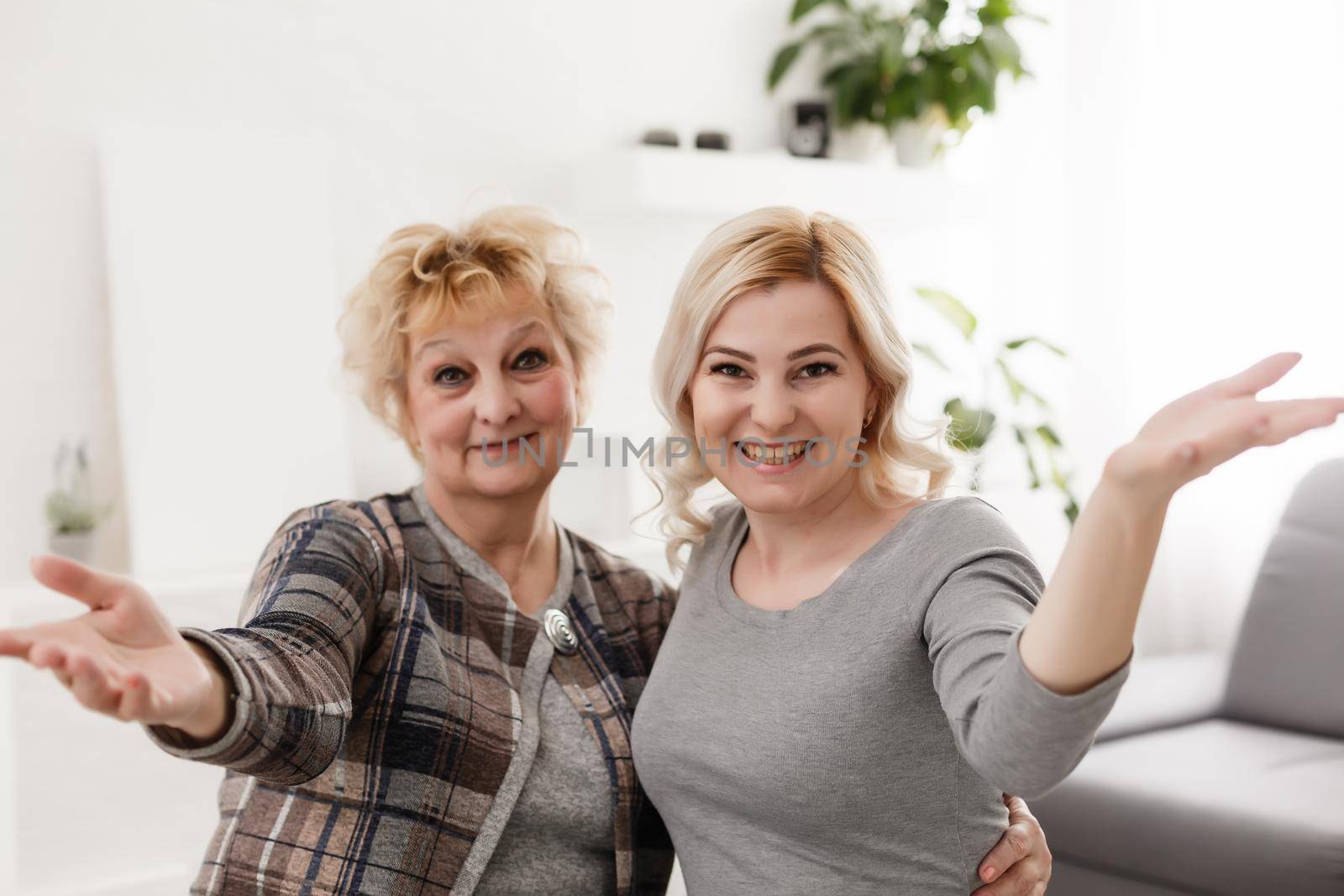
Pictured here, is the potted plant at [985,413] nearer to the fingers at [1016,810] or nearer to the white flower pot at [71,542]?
the fingers at [1016,810]

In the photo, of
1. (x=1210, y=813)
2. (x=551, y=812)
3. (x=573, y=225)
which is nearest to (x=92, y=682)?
(x=551, y=812)

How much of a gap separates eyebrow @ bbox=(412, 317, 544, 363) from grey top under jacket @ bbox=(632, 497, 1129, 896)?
50 cm

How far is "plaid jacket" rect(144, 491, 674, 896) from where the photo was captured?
4.32ft

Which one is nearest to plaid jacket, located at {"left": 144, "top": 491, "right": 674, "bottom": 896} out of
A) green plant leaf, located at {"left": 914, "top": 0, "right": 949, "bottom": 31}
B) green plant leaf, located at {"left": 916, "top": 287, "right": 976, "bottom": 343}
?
green plant leaf, located at {"left": 916, "top": 287, "right": 976, "bottom": 343}

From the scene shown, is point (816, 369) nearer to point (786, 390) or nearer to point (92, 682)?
point (786, 390)

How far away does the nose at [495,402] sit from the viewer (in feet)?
5.24

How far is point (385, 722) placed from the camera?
1420 mm

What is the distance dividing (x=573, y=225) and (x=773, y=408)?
6.95 feet

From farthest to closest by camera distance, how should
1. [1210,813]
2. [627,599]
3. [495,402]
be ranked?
[1210,813]
[627,599]
[495,402]

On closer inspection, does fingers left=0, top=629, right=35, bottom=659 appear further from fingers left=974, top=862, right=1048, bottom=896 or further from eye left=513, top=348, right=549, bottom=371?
fingers left=974, top=862, right=1048, bottom=896

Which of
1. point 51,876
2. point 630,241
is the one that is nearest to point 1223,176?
point 630,241

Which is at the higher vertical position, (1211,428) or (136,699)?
(1211,428)

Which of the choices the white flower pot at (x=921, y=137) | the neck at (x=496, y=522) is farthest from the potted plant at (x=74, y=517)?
the white flower pot at (x=921, y=137)

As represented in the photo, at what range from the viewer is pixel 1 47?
254 cm
